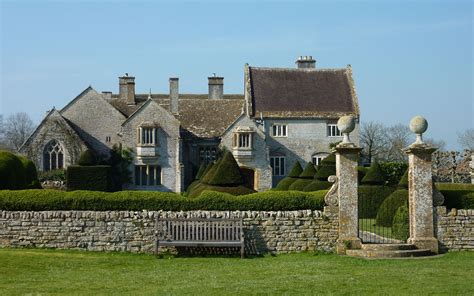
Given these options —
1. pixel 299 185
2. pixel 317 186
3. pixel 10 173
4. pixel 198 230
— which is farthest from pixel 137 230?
pixel 299 185

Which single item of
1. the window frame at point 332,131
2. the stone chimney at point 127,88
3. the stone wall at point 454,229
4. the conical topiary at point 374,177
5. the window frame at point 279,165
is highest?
the stone chimney at point 127,88

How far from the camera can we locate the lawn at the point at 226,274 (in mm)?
13569

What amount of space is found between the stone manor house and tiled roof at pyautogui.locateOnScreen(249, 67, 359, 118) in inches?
3.0

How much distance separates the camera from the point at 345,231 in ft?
64.4

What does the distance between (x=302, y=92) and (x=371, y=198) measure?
2924cm

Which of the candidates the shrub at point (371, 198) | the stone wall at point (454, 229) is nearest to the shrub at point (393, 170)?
the shrub at point (371, 198)

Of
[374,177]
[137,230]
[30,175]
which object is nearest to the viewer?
[137,230]

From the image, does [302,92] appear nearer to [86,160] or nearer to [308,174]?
[86,160]

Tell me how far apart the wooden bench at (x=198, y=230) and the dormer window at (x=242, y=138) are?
35.4 meters

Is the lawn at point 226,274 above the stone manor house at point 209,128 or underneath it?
underneath

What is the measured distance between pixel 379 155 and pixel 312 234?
189ft

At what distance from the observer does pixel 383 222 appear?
83.2ft

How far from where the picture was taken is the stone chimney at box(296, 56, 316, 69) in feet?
208

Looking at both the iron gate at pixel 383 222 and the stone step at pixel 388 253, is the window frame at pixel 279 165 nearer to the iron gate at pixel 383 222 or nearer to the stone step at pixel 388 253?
the iron gate at pixel 383 222
